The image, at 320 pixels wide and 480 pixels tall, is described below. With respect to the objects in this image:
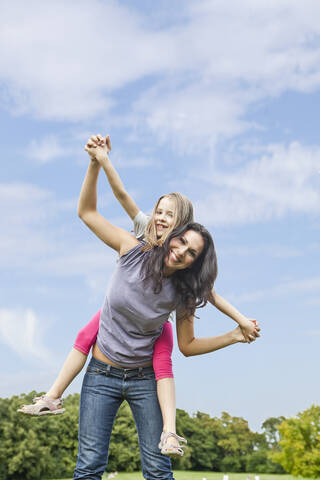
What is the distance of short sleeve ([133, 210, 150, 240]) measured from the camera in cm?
411

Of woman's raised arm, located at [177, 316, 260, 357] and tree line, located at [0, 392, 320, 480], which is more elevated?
tree line, located at [0, 392, 320, 480]

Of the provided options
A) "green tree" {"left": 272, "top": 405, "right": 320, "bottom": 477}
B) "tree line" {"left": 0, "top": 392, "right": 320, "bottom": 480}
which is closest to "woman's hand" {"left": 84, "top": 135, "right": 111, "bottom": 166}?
"tree line" {"left": 0, "top": 392, "right": 320, "bottom": 480}

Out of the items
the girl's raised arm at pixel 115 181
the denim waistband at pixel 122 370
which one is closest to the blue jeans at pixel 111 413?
the denim waistband at pixel 122 370

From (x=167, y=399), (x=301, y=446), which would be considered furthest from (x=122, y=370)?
(x=301, y=446)

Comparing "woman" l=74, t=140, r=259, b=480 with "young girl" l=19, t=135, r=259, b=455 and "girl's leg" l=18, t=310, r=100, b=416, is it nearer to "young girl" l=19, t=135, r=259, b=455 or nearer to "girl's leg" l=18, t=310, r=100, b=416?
"young girl" l=19, t=135, r=259, b=455

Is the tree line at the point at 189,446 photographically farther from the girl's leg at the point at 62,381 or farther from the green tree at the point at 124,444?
the girl's leg at the point at 62,381

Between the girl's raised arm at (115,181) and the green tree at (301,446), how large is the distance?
96.9 feet

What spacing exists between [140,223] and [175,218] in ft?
0.92

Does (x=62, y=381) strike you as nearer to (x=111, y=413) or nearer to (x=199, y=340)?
(x=111, y=413)

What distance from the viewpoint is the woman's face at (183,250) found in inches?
153

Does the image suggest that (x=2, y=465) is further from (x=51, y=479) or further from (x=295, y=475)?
(x=295, y=475)

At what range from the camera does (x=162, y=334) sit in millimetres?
4180

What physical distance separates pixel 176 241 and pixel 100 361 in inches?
40.1

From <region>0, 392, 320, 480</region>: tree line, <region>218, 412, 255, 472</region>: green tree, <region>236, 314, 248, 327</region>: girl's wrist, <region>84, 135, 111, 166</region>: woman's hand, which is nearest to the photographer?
<region>84, 135, 111, 166</region>: woman's hand
